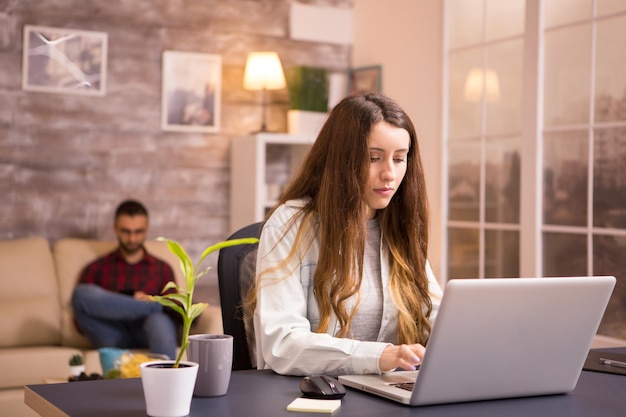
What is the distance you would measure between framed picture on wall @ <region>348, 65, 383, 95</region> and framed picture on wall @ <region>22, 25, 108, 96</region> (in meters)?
1.48

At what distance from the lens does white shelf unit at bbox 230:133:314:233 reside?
5.01 m

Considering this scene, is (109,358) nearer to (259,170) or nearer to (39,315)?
(39,315)

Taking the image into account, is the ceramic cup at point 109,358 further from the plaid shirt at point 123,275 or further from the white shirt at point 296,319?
the white shirt at point 296,319

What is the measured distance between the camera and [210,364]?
157 cm

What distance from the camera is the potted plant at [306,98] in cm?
526

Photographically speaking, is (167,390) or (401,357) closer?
(167,390)

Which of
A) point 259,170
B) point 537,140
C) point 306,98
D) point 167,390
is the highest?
point 306,98

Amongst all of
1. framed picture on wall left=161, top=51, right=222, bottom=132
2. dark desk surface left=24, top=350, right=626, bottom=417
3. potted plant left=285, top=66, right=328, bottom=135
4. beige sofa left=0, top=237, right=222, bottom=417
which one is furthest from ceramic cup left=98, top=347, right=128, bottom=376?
dark desk surface left=24, top=350, right=626, bottom=417

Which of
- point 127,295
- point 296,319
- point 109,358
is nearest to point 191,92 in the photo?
point 127,295

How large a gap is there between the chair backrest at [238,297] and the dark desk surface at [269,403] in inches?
13.5

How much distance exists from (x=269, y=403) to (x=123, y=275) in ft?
10.7

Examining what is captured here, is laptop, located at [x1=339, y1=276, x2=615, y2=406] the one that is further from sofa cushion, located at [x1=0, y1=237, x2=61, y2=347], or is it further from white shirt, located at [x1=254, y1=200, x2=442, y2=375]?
sofa cushion, located at [x1=0, y1=237, x2=61, y2=347]

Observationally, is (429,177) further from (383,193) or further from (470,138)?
(383,193)

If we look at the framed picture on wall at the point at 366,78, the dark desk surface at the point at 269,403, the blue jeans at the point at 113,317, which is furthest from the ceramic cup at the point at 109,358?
the framed picture on wall at the point at 366,78
